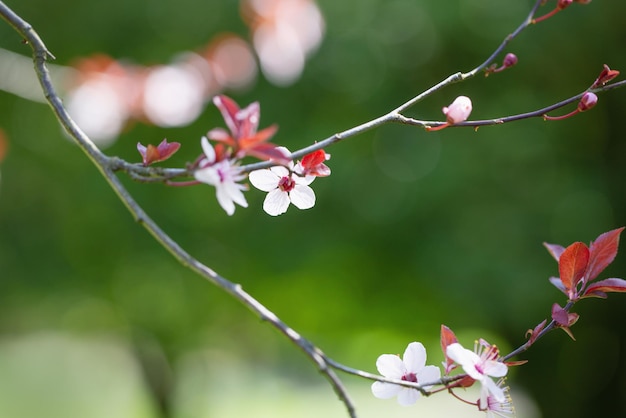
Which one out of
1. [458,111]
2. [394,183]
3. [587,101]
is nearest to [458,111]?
[458,111]

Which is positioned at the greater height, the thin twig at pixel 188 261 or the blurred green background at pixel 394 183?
the blurred green background at pixel 394 183

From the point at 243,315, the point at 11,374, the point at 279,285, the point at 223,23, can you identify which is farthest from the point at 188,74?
the point at 11,374

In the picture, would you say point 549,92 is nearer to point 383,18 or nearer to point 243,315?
point 383,18

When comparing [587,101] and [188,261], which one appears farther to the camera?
[587,101]

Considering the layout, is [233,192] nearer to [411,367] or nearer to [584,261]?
[411,367]

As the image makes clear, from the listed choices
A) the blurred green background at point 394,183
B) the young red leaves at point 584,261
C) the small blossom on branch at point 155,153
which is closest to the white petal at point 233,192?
the small blossom on branch at point 155,153

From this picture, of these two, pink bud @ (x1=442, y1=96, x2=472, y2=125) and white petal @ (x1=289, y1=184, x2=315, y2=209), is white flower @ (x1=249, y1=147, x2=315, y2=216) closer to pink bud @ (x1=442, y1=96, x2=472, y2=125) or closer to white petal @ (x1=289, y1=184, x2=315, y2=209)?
white petal @ (x1=289, y1=184, x2=315, y2=209)

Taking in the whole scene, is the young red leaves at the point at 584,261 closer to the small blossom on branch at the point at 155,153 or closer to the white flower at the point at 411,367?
the white flower at the point at 411,367
